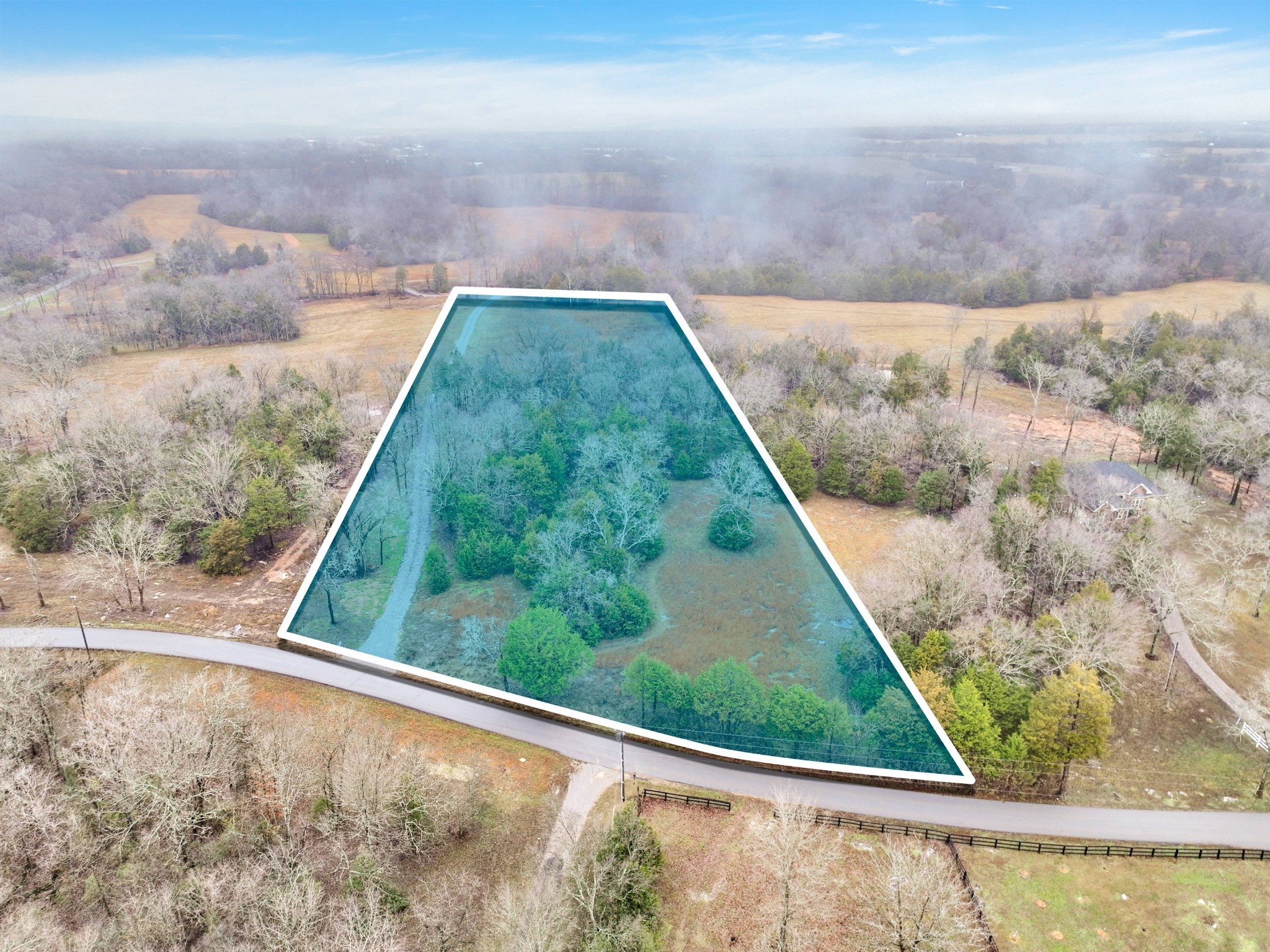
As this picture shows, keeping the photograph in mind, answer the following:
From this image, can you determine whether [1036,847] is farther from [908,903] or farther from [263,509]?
[263,509]

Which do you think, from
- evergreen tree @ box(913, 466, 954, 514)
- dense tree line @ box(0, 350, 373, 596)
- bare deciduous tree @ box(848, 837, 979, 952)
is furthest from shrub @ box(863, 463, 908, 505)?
dense tree line @ box(0, 350, 373, 596)

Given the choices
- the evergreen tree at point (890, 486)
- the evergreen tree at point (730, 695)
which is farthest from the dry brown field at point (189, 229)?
the evergreen tree at point (730, 695)

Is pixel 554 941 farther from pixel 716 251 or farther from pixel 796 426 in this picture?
pixel 716 251

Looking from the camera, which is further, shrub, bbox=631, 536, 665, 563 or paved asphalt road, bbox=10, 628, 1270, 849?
paved asphalt road, bbox=10, 628, 1270, 849

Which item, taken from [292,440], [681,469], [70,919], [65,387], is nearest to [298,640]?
[70,919]

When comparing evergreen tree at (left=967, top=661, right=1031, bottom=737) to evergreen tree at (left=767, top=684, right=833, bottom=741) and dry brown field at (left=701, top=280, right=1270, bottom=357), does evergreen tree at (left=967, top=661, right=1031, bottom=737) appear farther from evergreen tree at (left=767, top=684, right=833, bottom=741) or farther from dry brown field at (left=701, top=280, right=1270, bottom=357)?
dry brown field at (left=701, top=280, right=1270, bottom=357)
